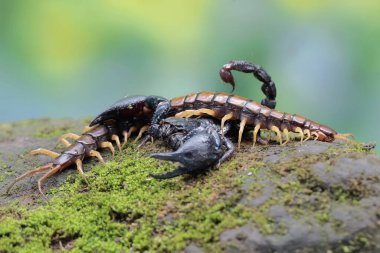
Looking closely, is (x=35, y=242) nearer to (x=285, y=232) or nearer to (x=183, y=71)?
(x=285, y=232)

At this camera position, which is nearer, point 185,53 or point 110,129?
point 110,129

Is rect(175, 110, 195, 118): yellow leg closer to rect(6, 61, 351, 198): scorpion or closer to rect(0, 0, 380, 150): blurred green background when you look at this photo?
rect(6, 61, 351, 198): scorpion

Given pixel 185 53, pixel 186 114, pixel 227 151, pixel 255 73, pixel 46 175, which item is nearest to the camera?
pixel 227 151

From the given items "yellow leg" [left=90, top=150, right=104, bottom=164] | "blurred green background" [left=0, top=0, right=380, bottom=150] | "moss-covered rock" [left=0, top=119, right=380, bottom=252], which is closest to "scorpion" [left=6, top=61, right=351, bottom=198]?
"yellow leg" [left=90, top=150, right=104, bottom=164]

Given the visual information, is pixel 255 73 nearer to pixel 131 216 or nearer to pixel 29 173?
pixel 131 216

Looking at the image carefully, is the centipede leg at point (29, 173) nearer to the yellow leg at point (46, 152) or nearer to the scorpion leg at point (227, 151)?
the yellow leg at point (46, 152)

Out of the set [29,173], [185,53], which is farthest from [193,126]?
[185,53]

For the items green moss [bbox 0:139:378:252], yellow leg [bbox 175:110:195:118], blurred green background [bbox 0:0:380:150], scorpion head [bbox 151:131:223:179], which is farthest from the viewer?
blurred green background [bbox 0:0:380:150]
